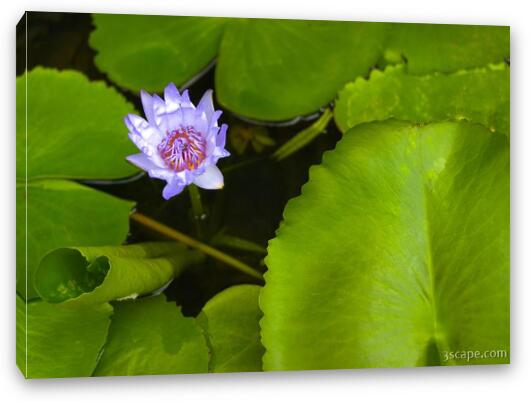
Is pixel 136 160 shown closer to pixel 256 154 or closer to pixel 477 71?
pixel 256 154

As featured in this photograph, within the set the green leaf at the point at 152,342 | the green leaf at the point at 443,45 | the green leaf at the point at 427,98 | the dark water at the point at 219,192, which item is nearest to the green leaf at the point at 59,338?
the green leaf at the point at 152,342

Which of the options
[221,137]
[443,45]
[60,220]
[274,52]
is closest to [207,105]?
[221,137]

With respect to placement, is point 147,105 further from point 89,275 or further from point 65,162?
point 89,275

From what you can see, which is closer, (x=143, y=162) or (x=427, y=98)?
(x=143, y=162)

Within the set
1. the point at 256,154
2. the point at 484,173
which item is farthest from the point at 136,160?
the point at 484,173

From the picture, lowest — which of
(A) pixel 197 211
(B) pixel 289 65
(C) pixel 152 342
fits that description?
(C) pixel 152 342

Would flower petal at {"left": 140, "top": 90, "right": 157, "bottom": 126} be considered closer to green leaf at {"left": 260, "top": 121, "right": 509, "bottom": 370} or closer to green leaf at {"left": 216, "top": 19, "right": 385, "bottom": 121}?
green leaf at {"left": 216, "top": 19, "right": 385, "bottom": 121}

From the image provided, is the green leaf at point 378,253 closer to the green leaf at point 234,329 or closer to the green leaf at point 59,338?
the green leaf at point 234,329
